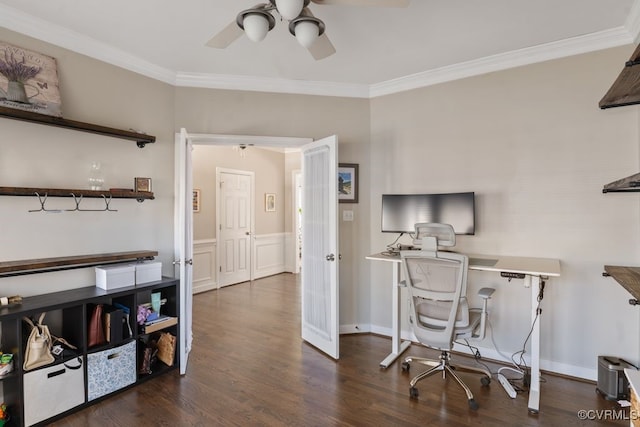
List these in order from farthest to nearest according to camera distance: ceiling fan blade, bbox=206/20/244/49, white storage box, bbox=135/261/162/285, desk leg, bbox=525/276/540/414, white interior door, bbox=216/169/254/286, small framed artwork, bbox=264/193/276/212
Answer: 1. small framed artwork, bbox=264/193/276/212
2. white interior door, bbox=216/169/254/286
3. white storage box, bbox=135/261/162/285
4. desk leg, bbox=525/276/540/414
5. ceiling fan blade, bbox=206/20/244/49

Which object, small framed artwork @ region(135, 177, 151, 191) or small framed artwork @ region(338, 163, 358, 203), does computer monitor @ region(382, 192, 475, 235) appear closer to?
small framed artwork @ region(338, 163, 358, 203)

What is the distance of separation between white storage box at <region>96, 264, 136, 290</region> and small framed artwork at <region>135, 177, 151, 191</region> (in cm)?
74

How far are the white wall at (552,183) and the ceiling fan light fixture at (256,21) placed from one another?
2.18 metres

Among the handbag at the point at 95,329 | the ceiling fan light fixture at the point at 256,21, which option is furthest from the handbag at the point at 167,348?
the ceiling fan light fixture at the point at 256,21

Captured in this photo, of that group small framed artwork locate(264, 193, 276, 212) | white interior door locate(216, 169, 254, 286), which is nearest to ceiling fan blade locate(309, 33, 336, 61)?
white interior door locate(216, 169, 254, 286)

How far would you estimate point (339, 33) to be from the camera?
2691mm

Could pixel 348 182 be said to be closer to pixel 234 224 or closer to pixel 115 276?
pixel 115 276

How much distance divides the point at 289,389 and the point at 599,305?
8.45 feet

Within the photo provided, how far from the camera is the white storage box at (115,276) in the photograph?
2619 mm

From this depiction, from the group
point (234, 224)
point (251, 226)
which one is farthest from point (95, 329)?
point (251, 226)

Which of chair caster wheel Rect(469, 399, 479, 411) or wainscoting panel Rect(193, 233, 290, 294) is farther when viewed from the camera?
wainscoting panel Rect(193, 233, 290, 294)

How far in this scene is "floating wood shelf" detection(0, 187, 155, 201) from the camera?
2284 millimetres

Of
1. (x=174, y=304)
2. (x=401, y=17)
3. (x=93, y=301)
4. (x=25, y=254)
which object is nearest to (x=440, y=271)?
(x=401, y=17)

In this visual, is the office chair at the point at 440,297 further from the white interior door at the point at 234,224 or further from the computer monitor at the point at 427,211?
the white interior door at the point at 234,224
